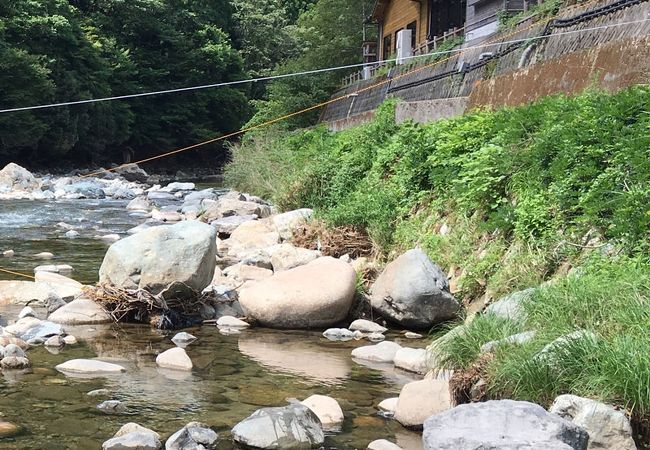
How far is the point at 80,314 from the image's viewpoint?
7309mm

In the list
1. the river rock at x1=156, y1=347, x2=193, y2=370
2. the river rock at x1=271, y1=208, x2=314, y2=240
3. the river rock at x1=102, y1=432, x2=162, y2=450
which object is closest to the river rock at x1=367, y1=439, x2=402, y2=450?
the river rock at x1=102, y1=432, x2=162, y2=450

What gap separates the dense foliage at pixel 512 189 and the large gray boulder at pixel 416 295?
33cm

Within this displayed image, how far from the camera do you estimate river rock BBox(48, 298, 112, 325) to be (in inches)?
285

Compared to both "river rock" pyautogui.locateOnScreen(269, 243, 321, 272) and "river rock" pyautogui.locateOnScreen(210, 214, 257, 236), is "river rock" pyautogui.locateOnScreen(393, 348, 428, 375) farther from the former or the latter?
"river rock" pyautogui.locateOnScreen(210, 214, 257, 236)

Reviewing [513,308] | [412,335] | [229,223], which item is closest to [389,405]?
[513,308]

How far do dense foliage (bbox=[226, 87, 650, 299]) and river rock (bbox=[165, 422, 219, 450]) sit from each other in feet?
10.3

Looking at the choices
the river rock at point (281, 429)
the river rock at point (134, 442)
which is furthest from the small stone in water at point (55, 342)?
the river rock at point (281, 429)

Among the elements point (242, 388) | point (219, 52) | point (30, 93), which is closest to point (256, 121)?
Result: point (30, 93)

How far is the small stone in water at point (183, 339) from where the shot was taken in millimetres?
6594

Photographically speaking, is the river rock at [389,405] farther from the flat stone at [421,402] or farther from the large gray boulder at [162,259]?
the large gray boulder at [162,259]

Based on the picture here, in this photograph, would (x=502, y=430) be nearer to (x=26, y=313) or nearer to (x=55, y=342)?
(x=55, y=342)

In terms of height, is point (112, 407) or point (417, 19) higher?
point (417, 19)

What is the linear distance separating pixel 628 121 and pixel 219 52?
38.9 m

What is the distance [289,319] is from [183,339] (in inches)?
43.1
